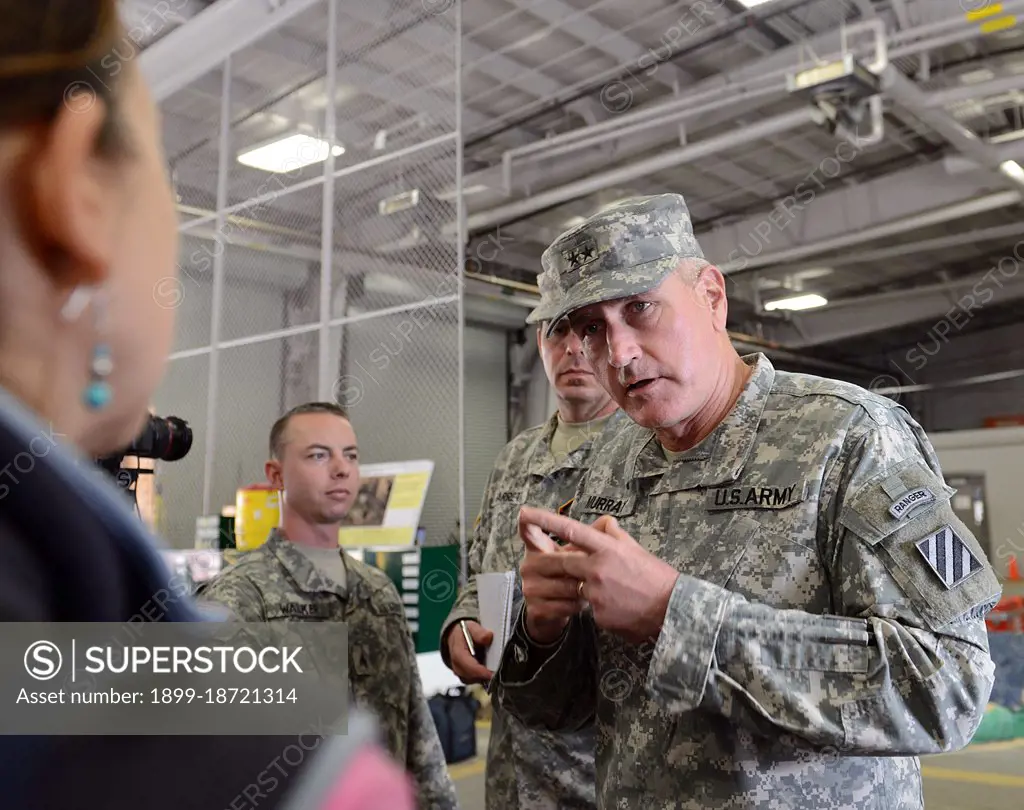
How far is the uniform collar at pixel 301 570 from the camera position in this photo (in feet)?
6.97

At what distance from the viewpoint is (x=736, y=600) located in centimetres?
100

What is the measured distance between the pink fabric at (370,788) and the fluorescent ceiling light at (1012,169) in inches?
315

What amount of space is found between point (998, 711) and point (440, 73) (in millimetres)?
5262

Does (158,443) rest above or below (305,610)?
above

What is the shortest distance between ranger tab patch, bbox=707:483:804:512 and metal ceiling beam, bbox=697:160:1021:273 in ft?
25.1

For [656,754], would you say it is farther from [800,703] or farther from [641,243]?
[641,243]

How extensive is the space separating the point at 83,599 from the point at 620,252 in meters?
1.06

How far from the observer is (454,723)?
15.5 ft

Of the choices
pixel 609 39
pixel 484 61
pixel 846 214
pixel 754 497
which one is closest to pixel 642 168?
pixel 609 39

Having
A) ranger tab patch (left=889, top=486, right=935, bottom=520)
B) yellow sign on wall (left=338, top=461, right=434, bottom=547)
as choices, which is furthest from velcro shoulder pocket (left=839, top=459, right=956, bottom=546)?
yellow sign on wall (left=338, top=461, right=434, bottom=547)

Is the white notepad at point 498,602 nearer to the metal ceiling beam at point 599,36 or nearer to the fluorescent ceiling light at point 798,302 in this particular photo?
the metal ceiling beam at point 599,36

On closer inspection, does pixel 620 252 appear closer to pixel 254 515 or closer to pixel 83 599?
pixel 83 599

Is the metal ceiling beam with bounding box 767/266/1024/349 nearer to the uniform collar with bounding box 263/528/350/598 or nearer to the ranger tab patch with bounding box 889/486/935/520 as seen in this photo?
the uniform collar with bounding box 263/528/350/598

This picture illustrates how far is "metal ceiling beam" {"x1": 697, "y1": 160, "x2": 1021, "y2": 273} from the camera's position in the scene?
304 inches
